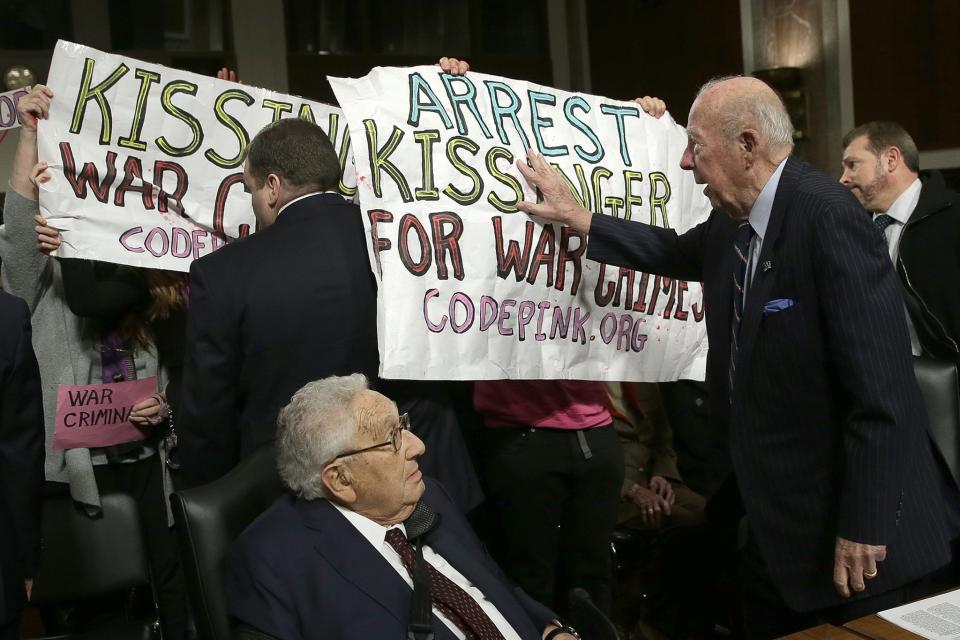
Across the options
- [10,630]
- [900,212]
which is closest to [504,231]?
[10,630]

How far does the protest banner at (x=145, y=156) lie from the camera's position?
255 cm

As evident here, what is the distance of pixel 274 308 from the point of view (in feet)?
7.68

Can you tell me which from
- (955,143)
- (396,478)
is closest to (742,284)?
(396,478)

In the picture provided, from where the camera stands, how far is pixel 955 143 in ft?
20.0

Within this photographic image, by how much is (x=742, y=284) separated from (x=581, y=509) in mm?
1033

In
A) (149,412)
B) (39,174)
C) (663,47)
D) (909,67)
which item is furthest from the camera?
(663,47)

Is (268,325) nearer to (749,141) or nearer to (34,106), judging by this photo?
(34,106)

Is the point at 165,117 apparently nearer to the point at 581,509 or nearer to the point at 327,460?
the point at 327,460

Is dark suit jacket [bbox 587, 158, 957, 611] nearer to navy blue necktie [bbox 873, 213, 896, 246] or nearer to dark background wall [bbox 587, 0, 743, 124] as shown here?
navy blue necktie [bbox 873, 213, 896, 246]

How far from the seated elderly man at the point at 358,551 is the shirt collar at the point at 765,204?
815 mm

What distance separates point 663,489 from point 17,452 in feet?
7.34

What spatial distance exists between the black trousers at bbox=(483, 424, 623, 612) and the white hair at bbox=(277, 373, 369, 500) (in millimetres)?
933

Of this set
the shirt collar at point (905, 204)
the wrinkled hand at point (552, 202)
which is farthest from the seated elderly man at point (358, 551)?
the shirt collar at point (905, 204)

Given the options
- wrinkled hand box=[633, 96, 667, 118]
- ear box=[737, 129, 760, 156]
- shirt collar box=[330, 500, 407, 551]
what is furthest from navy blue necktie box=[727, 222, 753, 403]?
wrinkled hand box=[633, 96, 667, 118]
